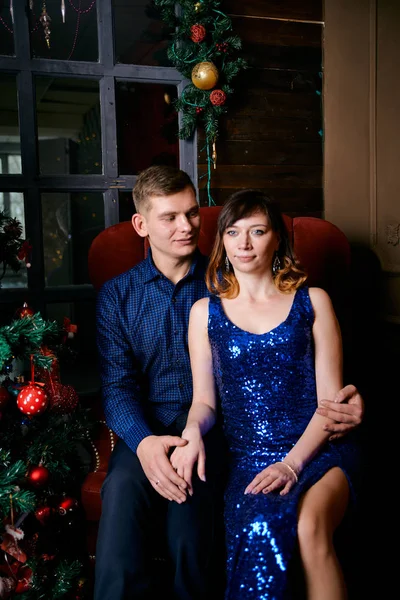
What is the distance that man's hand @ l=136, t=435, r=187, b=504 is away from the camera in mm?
1459

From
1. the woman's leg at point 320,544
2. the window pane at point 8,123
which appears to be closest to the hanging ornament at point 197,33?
the woman's leg at point 320,544

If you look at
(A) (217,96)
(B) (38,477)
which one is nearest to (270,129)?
(A) (217,96)

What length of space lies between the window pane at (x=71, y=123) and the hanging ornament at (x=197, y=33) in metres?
2.49

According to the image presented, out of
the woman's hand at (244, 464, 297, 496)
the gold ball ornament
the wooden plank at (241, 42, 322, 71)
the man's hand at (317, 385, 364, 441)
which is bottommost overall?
the woman's hand at (244, 464, 297, 496)

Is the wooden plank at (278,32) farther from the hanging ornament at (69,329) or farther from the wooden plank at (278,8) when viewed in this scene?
the hanging ornament at (69,329)

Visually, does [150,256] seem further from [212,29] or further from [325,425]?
[212,29]

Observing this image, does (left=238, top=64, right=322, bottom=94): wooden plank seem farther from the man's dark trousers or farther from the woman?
the man's dark trousers

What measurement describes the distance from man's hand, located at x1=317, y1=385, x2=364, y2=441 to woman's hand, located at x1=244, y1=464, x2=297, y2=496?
174 mm

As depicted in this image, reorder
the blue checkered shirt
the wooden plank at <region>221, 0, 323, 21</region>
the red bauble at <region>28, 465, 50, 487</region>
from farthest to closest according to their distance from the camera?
the wooden plank at <region>221, 0, 323, 21</region> < the blue checkered shirt < the red bauble at <region>28, 465, 50, 487</region>

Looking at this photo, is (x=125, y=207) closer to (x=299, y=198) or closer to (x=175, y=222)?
(x=299, y=198)

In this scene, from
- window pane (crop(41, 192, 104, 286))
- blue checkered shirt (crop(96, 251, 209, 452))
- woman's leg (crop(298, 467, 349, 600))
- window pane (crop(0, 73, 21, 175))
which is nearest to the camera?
woman's leg (crop(298, 467, 349, 600))

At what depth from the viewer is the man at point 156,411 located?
4.59ft

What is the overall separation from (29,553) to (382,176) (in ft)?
7.17

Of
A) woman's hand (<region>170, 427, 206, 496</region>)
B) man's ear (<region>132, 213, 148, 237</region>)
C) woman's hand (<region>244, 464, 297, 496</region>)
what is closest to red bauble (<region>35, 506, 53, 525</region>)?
woman's hand (<region>170, 427, 206, 496</region>)
